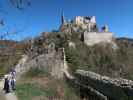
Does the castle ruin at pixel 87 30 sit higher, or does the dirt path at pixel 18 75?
the castle ruin at pixel 87 30

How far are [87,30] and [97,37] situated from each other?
4.89m

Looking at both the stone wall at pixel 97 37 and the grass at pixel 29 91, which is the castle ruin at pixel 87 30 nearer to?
the stone wall at pixel 97 37

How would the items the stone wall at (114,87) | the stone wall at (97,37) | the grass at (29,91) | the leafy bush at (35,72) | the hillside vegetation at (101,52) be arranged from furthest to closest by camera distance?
1. the stone wall at (97,37)
2. the hillside vegetation at (101,52)
3. the leafy bush at (35,72)
4. the grass at (29,91)
5. the stone wall at (114,87)

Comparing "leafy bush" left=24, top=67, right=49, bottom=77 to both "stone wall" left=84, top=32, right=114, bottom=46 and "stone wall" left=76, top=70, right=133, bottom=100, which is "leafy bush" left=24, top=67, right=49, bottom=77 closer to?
"stone wall" left=76, top=70, right=133, bottom=100

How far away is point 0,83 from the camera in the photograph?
72.4 ft

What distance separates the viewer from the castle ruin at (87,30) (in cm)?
5462

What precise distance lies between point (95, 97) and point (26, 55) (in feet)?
63.5

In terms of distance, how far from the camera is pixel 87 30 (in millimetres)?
60375

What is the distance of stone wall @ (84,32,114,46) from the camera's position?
5434 centimetres

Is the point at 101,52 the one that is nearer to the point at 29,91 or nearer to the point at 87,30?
the point at 87,30

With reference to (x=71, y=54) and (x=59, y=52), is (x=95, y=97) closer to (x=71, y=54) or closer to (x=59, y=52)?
(x=59, y=52)

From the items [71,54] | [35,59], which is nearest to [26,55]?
[35,59]

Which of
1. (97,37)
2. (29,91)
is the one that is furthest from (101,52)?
(29,91)

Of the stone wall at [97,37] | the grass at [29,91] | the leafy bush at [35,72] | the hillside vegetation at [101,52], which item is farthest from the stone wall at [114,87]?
the stone wall at [97,37]
